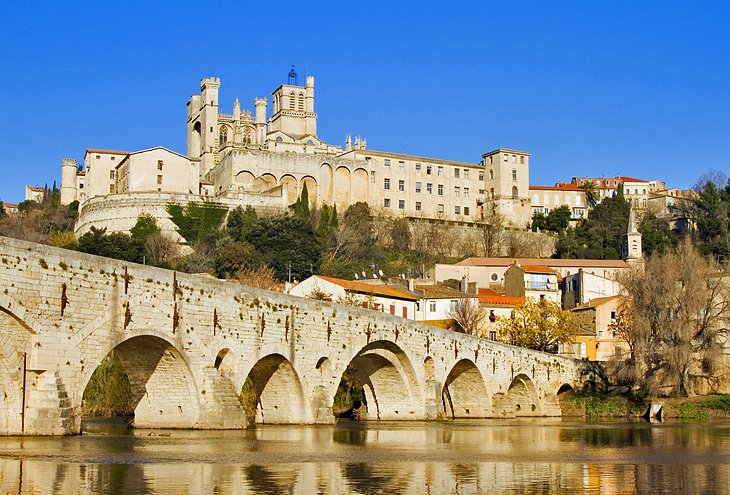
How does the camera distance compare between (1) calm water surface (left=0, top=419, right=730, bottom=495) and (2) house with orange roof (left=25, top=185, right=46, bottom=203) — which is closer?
(1) calm water surface (left=0, top=419, right=730, bottom=495)

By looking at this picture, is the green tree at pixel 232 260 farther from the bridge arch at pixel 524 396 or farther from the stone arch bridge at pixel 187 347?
the stone arch bridge at pixel 187 347

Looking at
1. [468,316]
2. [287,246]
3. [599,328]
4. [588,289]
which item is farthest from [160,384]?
[588,289]

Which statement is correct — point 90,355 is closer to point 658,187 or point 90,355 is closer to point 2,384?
point 2,384

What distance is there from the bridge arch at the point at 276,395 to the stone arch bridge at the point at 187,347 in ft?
0.15

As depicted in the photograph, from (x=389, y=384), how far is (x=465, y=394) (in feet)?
26.7

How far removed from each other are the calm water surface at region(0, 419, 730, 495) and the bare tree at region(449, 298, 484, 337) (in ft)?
118

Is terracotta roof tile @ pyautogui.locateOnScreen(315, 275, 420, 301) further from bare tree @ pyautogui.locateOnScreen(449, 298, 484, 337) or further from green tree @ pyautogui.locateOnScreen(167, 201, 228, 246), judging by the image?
green tree @ pyautogui.locateOnScreen(167, 201, 228, 246)

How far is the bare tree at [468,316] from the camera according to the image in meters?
73.9

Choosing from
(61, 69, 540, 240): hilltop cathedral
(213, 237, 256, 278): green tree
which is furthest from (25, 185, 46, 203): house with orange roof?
(213, 237, 256, 278): green tree

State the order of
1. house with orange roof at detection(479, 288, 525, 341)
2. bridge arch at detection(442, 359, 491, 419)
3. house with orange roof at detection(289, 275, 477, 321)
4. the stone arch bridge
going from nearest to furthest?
the stone arch bridge, bridge arch at detection(442, 359, 491, 419), house with orange roof at detection(289, 275, 477, 321), house with orange roof at detection(479, 288, 525, 341)

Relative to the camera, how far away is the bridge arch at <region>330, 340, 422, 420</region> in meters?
45.9

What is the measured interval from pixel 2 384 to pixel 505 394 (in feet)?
111

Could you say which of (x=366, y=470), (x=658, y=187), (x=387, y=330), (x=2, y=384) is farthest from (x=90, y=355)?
(x=658, y=187)

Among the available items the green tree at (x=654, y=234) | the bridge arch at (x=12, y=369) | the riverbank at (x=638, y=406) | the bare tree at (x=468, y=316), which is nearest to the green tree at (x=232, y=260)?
the bare tree at (x=468, y=316)
